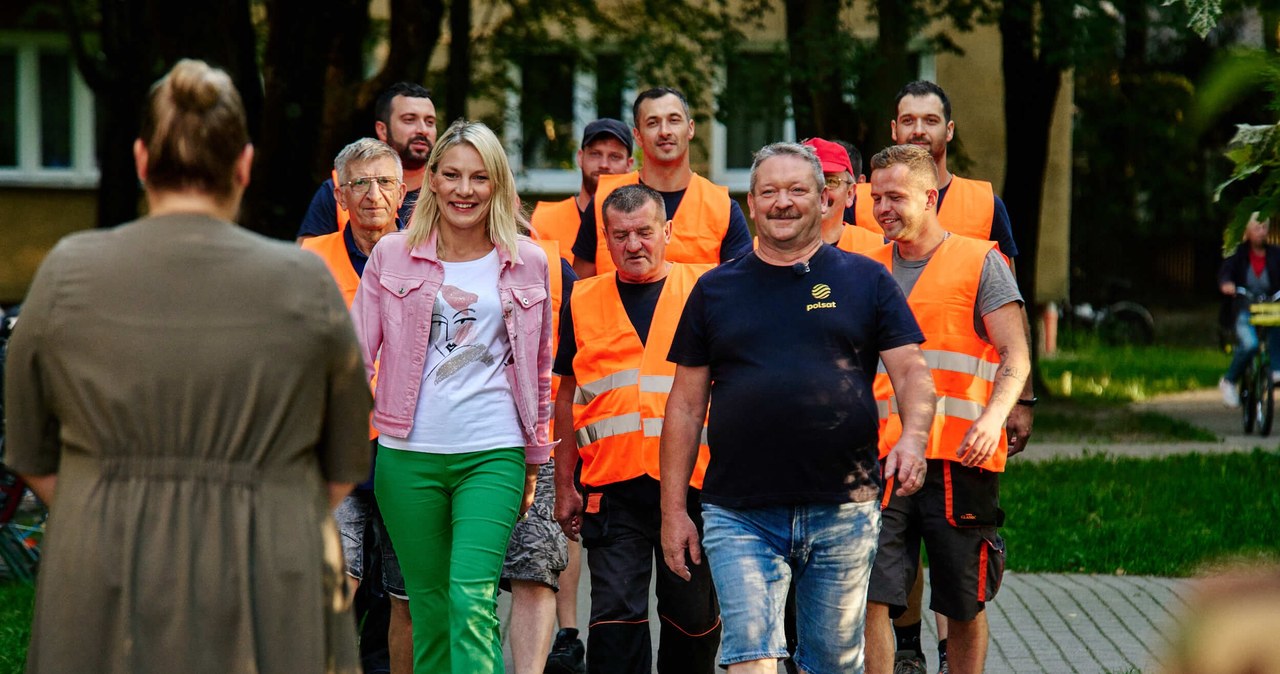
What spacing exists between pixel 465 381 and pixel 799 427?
3.78 ft

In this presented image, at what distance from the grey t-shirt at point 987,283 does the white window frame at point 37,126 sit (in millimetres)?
19843

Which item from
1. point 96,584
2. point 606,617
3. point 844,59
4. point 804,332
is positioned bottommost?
point 606,617

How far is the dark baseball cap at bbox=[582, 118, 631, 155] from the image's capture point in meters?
8.07

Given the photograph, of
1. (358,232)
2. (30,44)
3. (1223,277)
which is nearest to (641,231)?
(358,232)

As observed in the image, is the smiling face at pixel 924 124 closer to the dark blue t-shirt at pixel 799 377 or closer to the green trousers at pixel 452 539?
the dark blue t-shirt at pixel 799 377

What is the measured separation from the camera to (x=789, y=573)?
5.23 meters

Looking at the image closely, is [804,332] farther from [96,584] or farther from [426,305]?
[96,584]

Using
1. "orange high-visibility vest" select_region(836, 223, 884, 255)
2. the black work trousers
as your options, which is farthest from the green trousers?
"orange high-visibility vest" select_region(836, 223, 884, 255)

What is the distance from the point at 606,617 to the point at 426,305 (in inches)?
53.9

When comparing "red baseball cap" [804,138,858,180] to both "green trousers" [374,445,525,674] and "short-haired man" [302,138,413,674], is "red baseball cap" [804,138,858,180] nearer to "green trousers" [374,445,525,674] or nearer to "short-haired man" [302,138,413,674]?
"short-haired man" [302,138,413,674]

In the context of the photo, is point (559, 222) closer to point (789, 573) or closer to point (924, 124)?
point (924, 124)

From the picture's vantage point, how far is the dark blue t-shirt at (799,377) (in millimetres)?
5082

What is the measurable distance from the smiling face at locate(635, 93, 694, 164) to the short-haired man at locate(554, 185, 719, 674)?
0.76m

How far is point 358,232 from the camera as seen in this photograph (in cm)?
664
